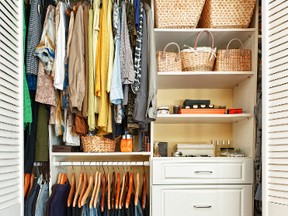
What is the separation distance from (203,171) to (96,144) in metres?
0.73

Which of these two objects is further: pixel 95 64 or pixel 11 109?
pixel 95 64

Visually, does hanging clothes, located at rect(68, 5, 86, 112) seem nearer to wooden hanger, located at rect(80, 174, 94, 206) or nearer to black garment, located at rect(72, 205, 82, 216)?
wooden hanger, located at rect(80, 174, 94, 206)

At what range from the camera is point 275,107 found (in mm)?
1338

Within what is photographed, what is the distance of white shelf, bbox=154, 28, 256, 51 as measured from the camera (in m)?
1.95

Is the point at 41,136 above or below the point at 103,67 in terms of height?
below

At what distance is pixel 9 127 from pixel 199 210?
122 cm

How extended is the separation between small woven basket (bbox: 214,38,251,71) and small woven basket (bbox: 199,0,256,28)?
6.7 inches

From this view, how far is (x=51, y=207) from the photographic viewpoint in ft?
5.98

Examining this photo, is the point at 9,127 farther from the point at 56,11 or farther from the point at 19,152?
the point at 56,11

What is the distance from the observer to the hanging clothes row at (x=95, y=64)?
1792 millimetres

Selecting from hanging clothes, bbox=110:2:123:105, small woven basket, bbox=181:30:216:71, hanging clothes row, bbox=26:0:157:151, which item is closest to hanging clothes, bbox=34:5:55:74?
hanging clothes row, bbox=26:0:157:151

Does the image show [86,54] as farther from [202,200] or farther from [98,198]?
[202,200]

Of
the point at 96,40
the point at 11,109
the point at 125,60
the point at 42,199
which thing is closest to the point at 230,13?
the point at 125,60

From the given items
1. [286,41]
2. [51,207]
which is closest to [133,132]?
[51,207]
